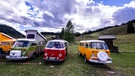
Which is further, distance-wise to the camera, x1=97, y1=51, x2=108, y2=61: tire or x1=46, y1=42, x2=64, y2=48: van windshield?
x1=46, y1=42, x2=64, y2=48: van windshield

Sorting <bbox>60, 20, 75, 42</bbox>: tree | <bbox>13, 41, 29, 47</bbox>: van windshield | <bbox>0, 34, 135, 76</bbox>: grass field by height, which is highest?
<bbox>60, 20, 75, 42</bbox>: tree

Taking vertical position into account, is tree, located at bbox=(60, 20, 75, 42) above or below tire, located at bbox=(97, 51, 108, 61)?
above

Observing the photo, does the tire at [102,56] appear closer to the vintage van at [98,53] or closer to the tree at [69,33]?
the vintage van at [98,53]

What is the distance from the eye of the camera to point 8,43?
602 inches

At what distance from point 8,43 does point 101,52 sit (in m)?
11.7

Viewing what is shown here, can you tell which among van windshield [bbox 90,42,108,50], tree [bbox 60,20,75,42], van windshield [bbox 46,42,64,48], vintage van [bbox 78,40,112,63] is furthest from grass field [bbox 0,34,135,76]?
tree [bbox 60,20,75,42]

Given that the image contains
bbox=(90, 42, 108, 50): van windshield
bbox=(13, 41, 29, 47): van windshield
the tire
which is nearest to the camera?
the tire

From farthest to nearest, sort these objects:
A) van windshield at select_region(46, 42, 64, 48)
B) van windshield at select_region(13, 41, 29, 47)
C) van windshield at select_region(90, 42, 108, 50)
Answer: van windshield at select_region(13, 41, 29, 47), van windshield at select_region(46, 42, 64, 48), van windshield at select_region(90, 42, 108, 50)

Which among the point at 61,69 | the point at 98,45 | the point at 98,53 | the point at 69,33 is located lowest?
the point at 61,69

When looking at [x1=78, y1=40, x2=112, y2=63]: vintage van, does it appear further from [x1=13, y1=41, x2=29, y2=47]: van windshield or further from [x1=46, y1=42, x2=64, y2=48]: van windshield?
[x1=13, y1=41, x2=29, y2=47]: van windshield

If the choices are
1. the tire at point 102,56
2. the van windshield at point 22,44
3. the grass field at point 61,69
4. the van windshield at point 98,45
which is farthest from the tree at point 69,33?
the tire at point 102,56

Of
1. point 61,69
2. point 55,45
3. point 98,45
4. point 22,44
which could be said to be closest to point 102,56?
point 98,45

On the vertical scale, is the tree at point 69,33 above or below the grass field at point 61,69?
above

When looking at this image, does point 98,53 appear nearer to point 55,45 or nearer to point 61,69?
point 61,69
